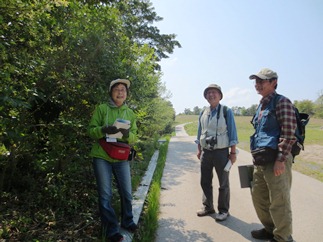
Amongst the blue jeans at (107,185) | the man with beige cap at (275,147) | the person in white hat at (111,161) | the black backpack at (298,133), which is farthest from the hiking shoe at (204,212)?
the black backpack at (298,133)

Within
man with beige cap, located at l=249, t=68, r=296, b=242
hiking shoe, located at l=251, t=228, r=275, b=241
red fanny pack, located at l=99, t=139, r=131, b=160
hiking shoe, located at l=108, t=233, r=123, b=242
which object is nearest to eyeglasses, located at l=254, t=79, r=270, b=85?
man with beige cap, located at l=249, t=68, r=296, b=242

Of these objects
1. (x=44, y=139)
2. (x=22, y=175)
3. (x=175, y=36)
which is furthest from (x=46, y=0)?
(x=175, y=36)

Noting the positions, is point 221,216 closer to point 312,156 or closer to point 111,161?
point 111,161

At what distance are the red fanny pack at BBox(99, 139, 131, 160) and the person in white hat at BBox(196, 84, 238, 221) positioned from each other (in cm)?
155

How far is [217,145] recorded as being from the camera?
410 centimetres

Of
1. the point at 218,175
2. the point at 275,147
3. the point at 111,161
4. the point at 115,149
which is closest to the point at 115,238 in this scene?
the point at 111,161

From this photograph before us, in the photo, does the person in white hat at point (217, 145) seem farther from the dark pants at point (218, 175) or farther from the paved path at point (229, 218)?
the paved path at point (229, 218)

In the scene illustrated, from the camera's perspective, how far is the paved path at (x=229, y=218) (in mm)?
3631

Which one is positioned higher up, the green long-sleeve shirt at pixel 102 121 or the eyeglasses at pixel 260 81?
the eyeglasses at pixel 260 81

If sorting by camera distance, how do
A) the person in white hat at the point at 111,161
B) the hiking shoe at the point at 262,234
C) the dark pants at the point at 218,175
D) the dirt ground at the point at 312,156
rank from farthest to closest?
the dirt ground at the point at 312,156 → the dark pants at the point at 218,175 → the hiking shoe at the point at 262,234 → the person in white hat at the point at 111,161

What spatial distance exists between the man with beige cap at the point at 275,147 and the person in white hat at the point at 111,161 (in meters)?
1.64

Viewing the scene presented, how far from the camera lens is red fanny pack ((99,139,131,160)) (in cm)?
315

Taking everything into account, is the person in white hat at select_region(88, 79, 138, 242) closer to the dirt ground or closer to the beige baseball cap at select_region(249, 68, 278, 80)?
the beige baseball cap at select_region(249, 68, 278, 80)

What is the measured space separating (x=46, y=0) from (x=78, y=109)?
5.37 ft
